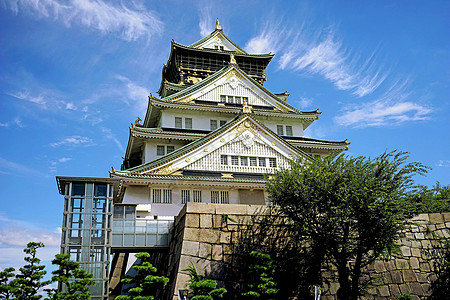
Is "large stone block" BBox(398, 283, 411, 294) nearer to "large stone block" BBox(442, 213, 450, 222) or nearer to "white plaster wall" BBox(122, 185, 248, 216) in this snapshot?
"large stone block" BBox(442, 213, 450, 222)

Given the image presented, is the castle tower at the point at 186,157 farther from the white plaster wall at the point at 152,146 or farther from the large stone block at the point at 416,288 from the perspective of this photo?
the large stone block at the point at 416,288

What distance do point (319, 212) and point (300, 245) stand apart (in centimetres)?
266

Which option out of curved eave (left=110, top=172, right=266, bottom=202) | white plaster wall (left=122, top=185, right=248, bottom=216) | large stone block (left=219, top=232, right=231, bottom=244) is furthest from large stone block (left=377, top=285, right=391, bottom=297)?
white plaster wall (left=122, top=185, right=248, bottom=216)

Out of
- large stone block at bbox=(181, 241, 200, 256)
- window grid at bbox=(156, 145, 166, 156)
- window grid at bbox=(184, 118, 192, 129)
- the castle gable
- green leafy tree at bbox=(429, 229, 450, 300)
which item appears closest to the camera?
large stone block at bbox=(181, 241, 200, 256)

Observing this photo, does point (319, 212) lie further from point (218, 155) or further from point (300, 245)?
point (218, 155)

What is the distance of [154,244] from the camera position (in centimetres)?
2159

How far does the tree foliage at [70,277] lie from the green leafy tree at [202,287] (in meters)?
4.23

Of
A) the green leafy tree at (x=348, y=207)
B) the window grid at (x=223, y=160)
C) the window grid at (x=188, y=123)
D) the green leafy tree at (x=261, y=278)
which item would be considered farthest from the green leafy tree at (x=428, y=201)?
the window grid at (x=188, y=123)

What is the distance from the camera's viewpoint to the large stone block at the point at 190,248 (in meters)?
18.6

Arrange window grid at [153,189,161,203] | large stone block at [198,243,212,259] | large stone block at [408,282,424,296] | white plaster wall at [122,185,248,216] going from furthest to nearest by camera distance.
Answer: window grid at [153,189,161,203] → white plaster wall at [122,185,248,216] → large stone block at [408,282,424,296] → large stone block at [198,243,212,259]

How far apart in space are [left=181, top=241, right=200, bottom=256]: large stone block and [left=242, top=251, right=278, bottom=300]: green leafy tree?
246 centimetres

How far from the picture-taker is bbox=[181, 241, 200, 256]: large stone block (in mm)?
18594

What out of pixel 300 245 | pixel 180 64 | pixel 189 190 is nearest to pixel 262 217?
pixel 300 245

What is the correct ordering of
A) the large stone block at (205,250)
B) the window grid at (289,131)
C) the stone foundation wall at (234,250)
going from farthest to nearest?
the window grid at (289,131)
the large stone block at (205,250)
the stone foundation wall at (234,250)
